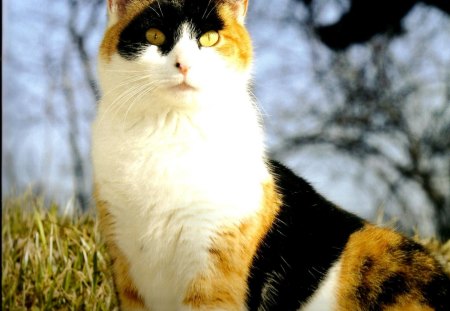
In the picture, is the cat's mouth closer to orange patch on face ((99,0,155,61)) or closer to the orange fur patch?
orange patch on face ((99,0,155,61))

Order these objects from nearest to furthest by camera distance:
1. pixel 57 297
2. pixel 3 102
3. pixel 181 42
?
pixel 181 42
pixel 57 297
pixel 3 102

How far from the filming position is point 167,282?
1.21 meters

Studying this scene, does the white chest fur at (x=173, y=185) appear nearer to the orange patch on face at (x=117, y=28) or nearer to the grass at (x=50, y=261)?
the orange patch on face at (x=117, y=28)

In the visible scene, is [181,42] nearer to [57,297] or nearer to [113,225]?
[113,225]

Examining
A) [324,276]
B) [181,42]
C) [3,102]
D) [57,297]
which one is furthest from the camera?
[3,102]

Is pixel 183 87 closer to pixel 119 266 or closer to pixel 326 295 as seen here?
pixel 119 266

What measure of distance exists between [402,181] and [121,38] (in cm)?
103

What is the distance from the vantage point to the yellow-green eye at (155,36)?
1.19 m

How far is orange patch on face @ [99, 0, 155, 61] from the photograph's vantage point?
1.25 m

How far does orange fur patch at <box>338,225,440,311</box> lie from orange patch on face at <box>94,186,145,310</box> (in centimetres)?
47

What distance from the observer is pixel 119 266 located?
1.28 m

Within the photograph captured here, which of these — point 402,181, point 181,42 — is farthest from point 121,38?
point 402,181

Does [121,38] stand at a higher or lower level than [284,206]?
higher

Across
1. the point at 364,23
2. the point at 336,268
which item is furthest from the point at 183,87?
the point at 364,23
